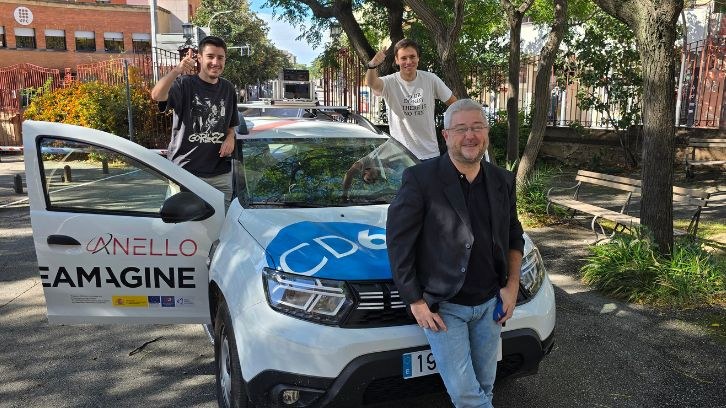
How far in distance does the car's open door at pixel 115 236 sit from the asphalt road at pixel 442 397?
16.6 inches

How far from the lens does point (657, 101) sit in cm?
497

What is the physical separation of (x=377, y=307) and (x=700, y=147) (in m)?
10.6

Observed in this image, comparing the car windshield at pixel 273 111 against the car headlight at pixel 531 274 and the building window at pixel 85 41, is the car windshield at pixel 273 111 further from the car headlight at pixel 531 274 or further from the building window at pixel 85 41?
the building window at pixel 85 41

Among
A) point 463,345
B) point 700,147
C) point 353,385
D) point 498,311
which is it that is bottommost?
point 353,385

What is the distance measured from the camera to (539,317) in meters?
2.78

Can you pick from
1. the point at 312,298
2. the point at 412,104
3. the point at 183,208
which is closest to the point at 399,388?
the point at 312,298

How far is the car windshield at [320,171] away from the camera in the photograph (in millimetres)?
3490

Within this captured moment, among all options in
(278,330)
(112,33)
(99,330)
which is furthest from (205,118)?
(112,33)

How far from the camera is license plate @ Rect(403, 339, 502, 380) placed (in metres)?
2.45

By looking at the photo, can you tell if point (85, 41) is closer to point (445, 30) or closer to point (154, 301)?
point (445, 30)

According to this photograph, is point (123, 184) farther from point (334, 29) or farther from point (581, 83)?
point (334, 29)

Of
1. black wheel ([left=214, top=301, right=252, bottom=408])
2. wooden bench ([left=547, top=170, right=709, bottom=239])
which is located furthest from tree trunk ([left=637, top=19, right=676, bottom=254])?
black wheel ([left=214, top=301, right=252, bottom=408])

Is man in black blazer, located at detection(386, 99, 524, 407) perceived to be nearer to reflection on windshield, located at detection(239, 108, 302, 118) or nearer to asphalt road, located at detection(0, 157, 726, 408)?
asphalt road, located at detection(0, 157, 726, 408)

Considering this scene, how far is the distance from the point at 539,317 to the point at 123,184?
272 cm
